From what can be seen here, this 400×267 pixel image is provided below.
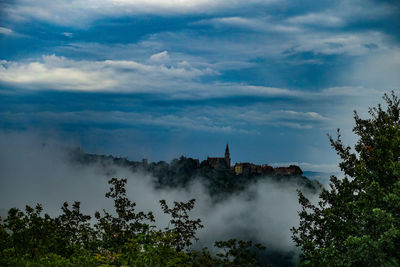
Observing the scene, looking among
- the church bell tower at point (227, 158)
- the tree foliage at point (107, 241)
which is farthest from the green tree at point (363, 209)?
the church bell tower at point (227, 158)

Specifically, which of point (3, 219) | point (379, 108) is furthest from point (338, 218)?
point (3, 219)

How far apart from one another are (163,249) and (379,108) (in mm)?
7677

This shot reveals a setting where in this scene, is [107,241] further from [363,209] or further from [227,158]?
[227,158]

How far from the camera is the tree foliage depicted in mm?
10883

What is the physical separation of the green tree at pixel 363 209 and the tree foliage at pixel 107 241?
1.88 meters

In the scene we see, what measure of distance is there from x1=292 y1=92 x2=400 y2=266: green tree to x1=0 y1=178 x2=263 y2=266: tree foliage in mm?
1882

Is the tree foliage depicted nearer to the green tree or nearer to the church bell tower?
the green tree

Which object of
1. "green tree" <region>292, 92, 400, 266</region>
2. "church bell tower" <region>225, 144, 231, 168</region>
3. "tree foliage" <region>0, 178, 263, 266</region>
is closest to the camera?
"green tree" <region>292, 92, 400, 266</region>

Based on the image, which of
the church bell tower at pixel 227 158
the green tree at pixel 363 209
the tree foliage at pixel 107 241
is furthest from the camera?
the church bell tower at pixel 227 158

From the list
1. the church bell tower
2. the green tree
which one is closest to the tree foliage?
the green tree

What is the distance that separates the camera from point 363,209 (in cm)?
973

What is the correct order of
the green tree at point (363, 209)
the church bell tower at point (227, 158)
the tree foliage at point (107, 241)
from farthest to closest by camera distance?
1. the church bell tower at point (227, 158)
2. the tree foliage at point (107, 241)
3. the green tree at point (363, 209)

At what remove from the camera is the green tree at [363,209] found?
350 inches

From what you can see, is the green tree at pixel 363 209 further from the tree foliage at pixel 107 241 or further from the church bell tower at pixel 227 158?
the church bell tower at pixel 227 158
